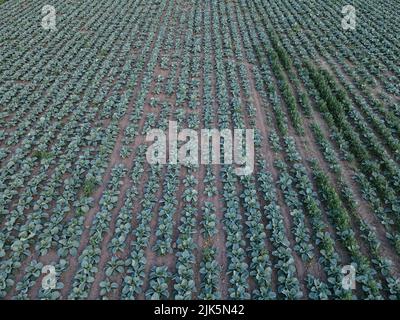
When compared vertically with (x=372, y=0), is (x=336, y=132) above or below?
below

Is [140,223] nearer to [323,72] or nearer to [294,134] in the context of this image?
[294,134]

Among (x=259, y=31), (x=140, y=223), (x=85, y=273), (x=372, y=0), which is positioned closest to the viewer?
(x=85, y=273)

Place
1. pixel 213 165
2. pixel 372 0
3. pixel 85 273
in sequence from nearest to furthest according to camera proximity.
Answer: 1. pixel 85 273
2. pixel 213 165
3. pixel 372 0
